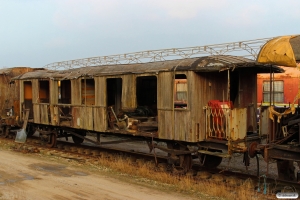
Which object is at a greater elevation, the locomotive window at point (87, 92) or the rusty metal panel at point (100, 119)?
the locomotive window at point (87, 92)

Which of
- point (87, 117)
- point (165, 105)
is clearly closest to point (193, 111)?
point (165, 105)

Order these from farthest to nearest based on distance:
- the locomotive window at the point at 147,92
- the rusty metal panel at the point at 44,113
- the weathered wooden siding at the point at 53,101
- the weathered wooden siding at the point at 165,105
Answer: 1. the rusty metal panel at the point at 44,113
2. the weathered wooden siding at the point at 53,101
3. the locomotive window at the point at 147,92
4. the weathered wooden siding at the point at 165,105

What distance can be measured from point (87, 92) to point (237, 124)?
7.02m

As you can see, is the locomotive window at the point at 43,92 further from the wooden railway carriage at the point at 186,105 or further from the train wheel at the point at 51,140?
the wooden railway carriage at the point at 186,105

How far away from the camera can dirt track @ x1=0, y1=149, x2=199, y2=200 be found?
7891mm

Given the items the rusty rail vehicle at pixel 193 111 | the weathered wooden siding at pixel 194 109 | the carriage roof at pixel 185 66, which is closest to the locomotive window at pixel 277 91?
→ the rusty rail vehicle at pixel 193 111

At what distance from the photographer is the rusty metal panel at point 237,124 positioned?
9.32 metres

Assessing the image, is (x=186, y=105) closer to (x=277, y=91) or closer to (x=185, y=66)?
(x=185, y=66)

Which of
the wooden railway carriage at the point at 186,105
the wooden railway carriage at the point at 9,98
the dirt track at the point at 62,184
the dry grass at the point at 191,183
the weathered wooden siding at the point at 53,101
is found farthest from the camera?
the wooden railway carriage at the point at 9,98

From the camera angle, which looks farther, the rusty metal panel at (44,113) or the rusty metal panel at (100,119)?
the rusty metal panel at (44,113)

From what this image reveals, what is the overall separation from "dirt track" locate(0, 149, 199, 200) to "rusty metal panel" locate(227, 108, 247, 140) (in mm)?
2334

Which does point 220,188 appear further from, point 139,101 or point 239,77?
point 139,101

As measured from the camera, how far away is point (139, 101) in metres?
14.9

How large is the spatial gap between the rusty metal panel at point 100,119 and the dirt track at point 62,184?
6.80ft
